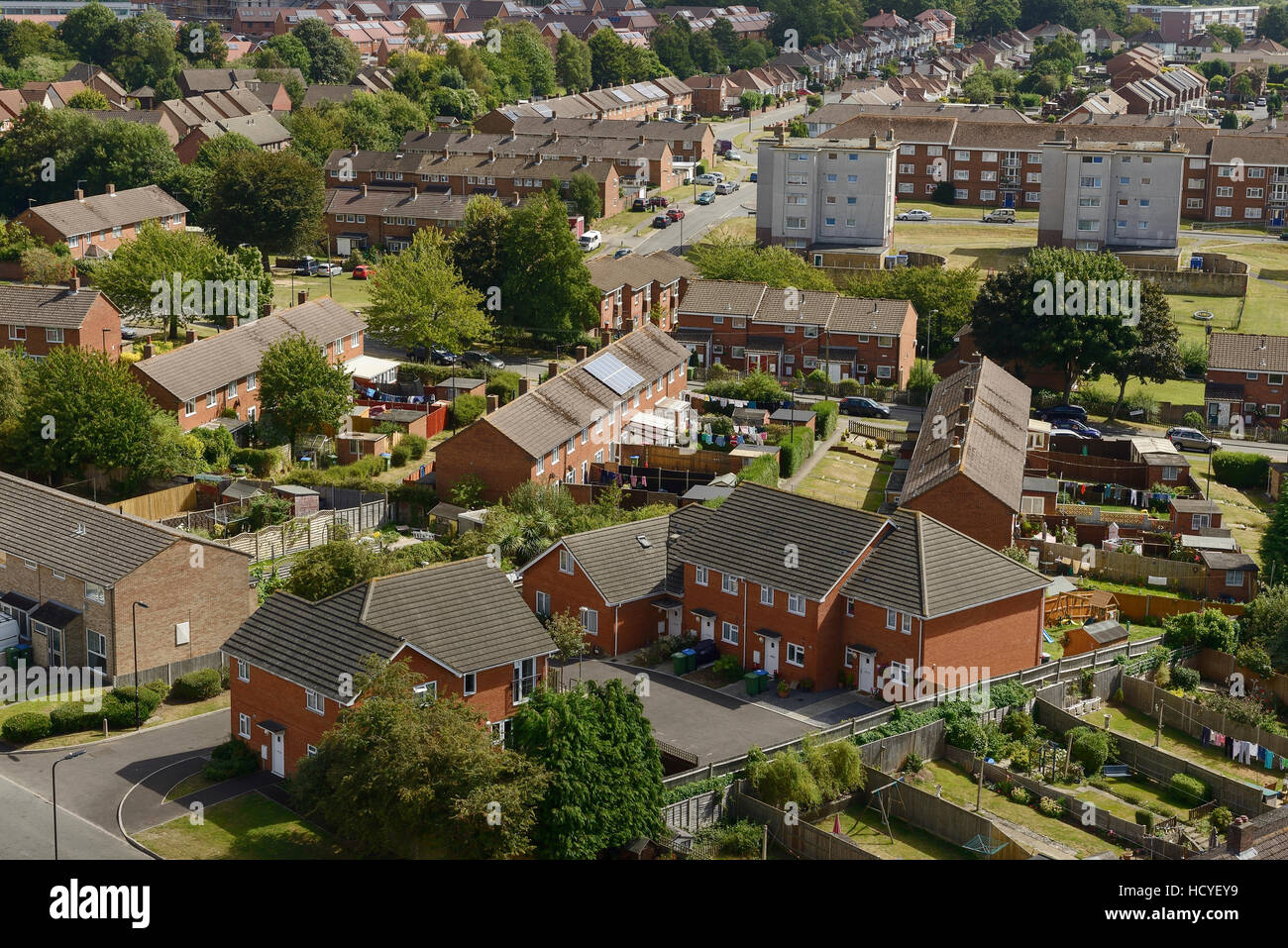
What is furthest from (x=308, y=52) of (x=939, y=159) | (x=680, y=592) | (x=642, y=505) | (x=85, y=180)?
(x=680, y=592)

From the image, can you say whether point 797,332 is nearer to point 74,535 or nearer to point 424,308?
point 424,308

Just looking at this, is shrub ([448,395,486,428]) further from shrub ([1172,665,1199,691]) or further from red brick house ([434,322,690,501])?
shrub ([1172,665,1199,691])

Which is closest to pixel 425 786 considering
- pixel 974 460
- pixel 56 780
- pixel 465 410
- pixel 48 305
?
pixel 56 780

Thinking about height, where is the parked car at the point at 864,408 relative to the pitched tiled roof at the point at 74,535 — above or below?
below

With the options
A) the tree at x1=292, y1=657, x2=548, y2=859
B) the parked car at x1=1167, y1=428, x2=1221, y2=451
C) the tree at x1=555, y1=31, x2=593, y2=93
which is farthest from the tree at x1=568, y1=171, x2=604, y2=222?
the tree at x1=292, y1=657, x2=548, y2=859

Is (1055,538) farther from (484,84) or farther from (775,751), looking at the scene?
(484,84)

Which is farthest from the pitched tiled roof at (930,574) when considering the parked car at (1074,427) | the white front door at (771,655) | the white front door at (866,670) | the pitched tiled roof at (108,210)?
the pitched tiled roof at (108,210)

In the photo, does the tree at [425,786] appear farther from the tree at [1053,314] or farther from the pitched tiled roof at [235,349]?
the tree at [1053,314]
